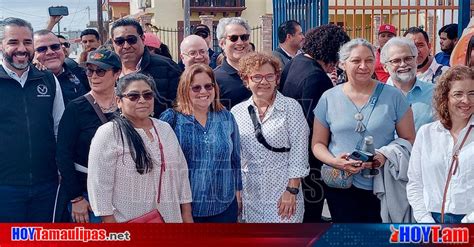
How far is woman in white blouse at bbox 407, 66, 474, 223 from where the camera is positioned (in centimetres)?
251

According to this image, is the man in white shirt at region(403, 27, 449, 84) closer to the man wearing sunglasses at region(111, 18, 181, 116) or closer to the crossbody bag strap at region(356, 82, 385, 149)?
the crossbody bag strap at region(356, 82, 385, 149)

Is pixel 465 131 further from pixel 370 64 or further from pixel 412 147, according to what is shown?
pixel 370 64

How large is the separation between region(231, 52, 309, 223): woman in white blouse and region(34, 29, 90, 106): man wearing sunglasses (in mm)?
965

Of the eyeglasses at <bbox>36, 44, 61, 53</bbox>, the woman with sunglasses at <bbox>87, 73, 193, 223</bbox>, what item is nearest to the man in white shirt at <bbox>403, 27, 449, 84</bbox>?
the woman with sunglasses at <bbox>87, 73, 193, 223</bbox>

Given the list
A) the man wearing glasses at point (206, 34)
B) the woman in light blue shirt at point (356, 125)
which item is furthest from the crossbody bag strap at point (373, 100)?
the man wearing glasses at point (206, 34)

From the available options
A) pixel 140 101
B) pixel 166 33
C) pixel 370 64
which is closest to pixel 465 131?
pixel 370 64

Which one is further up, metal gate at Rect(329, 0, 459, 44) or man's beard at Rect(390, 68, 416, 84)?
metal gate at Rect(329, 0, 459, 44)

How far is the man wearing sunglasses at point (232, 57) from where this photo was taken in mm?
3150

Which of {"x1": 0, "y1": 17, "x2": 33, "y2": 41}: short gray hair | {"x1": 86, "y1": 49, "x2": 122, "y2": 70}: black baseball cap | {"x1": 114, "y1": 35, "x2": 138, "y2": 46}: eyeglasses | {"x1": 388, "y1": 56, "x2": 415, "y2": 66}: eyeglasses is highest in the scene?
{"x1": 0, "y1": 17, "x2": 33, "y2": 41}: short gray hair

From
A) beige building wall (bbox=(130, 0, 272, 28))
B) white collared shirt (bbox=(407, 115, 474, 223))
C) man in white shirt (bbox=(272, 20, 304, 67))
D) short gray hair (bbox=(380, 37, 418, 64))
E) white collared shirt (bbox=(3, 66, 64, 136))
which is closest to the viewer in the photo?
white collared shirt (bbox=(407, 115, 474, 223))

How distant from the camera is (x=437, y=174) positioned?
8.38 feet

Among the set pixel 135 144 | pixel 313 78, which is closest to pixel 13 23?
pixel 135 144

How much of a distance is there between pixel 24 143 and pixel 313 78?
145 centimetres

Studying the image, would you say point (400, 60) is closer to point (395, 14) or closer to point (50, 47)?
point (50, 47)
